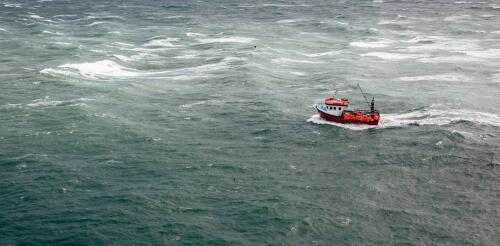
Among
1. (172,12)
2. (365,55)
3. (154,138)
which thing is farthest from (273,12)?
(154,138)

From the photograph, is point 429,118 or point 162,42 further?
point 162,42

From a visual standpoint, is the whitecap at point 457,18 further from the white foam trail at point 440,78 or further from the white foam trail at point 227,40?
the white foam trail at point 440,78

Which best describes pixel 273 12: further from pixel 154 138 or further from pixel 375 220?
pixel 375 220

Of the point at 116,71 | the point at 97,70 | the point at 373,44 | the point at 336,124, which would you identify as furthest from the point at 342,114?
the point at 373,44

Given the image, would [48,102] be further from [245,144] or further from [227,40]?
→ [227,40]

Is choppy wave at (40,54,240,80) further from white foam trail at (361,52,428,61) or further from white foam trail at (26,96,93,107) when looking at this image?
white foam trail at (361,52,428,61)

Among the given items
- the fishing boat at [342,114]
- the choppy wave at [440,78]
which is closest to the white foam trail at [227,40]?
the choppy wave at [440,78]

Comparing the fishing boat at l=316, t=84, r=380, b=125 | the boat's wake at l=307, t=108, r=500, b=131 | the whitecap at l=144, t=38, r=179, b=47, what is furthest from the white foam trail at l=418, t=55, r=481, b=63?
the whitecap at l=144, t=38, r=179, b=47
